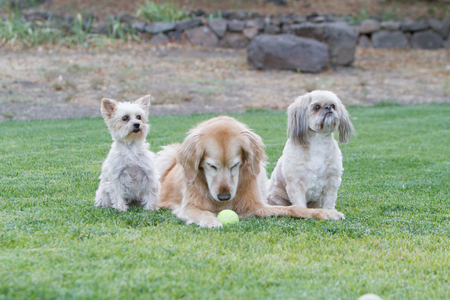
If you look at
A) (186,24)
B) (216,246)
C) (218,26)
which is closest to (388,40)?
(218,26)

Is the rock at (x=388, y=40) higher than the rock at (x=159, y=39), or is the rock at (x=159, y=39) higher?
the rock at (x=388, y=40)

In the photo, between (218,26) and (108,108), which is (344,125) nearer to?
(108,108)

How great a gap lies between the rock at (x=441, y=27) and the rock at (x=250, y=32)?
820 cm

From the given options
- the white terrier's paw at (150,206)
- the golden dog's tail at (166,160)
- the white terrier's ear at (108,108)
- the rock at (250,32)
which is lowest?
the white terrier's paw at (150,206)

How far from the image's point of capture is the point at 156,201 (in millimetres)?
5301

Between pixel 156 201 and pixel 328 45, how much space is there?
14.1 metres

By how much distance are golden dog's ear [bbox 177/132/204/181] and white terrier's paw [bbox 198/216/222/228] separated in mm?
436

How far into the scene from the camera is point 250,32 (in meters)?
→ 20.5

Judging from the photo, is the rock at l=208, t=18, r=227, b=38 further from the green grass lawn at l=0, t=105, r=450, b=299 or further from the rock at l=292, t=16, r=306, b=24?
the green grass lawn at l=0, t=105, r=450, b=299

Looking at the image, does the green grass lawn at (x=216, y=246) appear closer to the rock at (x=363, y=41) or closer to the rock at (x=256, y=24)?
the rock at (x=256, y=24)

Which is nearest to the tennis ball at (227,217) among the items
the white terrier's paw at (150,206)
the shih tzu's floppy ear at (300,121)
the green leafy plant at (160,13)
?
the white terrier's paw at (150,206)

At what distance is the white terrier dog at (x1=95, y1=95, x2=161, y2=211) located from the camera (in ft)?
16.8

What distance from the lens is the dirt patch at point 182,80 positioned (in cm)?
1267

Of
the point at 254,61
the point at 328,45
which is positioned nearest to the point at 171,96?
the point at 254,61
